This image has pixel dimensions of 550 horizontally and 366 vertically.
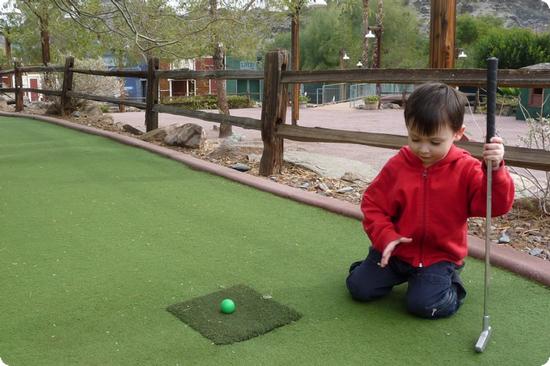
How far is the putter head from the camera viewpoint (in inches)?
89.0

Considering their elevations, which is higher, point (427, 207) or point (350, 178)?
point (427, 207)

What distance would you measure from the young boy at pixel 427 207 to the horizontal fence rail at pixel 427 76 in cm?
150

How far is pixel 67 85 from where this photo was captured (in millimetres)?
12586

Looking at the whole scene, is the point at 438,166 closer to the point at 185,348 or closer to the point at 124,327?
the point at 185,348

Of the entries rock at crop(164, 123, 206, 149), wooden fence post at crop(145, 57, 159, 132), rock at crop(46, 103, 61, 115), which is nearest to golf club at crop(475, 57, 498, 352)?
rock at crop(164, 123, 206, 149)

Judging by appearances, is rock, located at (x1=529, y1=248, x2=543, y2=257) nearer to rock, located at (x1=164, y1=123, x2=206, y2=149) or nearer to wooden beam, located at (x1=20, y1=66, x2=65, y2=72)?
rock, located at (x1=164, y1=123, x2=206, y2=149)

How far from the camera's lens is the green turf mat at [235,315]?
7.90 ft

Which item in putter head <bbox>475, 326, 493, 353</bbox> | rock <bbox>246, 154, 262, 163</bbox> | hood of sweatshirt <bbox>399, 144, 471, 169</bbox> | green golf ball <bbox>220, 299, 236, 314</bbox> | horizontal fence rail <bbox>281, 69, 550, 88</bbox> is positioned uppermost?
horizontal fence rail <bbox>281, 69, 550, 88</bbox>

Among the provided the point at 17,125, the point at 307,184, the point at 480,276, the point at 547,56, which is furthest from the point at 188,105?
the point at 480,276

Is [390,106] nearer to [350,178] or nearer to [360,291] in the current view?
[350,178]

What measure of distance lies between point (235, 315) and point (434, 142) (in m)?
1.14

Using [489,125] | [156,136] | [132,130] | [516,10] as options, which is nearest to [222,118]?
[156,136]

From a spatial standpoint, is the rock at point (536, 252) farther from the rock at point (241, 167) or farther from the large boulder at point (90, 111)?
the large boulder at point (90, 111)

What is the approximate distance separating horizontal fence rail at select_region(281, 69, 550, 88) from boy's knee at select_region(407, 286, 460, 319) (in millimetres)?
1850
